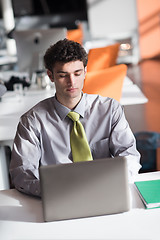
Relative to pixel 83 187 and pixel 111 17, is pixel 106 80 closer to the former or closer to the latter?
pixel 83 187

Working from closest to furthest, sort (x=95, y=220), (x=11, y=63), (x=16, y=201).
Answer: (x=95, y=220) < (x=16, y=201) < (x=11, y=63)

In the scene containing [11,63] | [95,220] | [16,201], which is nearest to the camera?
[95,220]

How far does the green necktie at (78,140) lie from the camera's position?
2010mm

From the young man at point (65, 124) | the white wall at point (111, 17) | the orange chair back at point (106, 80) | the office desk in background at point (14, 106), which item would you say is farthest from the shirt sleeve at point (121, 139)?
the white wall at point (111, 17)

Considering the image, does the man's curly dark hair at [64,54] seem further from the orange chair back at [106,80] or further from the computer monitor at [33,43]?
the computer monitor at [33,43]

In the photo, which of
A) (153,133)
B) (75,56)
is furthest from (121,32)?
(75,56)

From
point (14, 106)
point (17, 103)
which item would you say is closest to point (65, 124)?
point (14, 106)

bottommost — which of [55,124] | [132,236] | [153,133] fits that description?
[153,133]

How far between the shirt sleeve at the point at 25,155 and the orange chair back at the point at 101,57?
260 centimetres

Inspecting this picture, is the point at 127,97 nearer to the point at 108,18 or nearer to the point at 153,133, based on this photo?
the point at 153,133

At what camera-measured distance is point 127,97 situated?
3.45m

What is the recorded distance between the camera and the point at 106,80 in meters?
3.11

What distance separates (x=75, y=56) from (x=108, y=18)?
793cm

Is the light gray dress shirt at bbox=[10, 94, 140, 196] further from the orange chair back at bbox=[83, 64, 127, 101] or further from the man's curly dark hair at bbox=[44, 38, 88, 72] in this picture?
the orange chair back at bbox=[83, 64, 127, 101]
